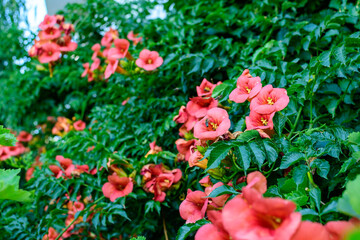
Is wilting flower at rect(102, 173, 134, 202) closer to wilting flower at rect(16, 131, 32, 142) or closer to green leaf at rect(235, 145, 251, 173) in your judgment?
green leaf at rect(235, 145, 251, 173)

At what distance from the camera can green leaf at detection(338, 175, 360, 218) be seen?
20.8 inches

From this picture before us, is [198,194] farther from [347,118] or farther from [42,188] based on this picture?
[42,188]

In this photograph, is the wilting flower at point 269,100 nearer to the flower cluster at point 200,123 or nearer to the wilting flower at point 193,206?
the flower cluster at point 200,123

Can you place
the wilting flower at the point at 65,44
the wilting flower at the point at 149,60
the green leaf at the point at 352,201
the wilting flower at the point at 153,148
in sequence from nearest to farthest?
1. the green leaf at the point at 352,201
2. the wilting flower at the point at 153,148
3. the wilting flower at the point at 149,60
4. the wilting flower at the point at 65,44

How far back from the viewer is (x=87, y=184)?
1.73m

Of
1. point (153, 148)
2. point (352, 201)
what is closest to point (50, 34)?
point (153, 148)

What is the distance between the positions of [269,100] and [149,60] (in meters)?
0.96

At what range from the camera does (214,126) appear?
116cm

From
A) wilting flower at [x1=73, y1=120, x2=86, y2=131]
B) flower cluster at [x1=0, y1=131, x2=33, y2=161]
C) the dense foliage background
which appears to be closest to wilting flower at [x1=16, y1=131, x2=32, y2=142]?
flower cluster at [x1=0, y1=131, x2=33, y2=161]

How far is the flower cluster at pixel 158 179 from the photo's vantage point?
57.9 inches

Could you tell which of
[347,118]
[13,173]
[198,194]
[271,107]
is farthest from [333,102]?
[13,173]

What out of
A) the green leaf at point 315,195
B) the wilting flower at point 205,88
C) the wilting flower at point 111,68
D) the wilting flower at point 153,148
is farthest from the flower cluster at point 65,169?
the green leaf at point 315,195

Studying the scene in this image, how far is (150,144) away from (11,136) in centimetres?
78

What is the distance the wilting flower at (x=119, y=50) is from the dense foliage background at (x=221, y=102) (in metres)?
0.15
